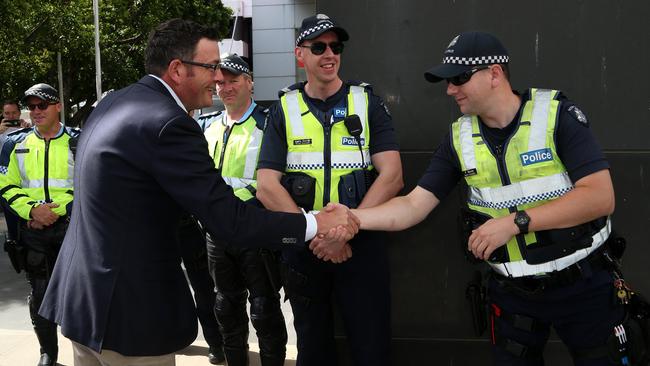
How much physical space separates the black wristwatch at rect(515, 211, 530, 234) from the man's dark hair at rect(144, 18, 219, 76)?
1.49 meters

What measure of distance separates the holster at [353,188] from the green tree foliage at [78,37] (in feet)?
44.8

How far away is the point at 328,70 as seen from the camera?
11.4ft

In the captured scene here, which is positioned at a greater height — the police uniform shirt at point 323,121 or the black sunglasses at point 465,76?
the black sunglasses at point 465,76

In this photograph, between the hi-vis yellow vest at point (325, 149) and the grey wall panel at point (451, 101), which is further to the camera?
the grey wall panel at point (451, 101)

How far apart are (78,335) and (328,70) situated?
1849mm

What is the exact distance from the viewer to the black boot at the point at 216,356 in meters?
4.97

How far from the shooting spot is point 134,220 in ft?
7.64

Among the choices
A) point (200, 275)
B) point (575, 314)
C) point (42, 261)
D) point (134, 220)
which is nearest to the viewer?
point (134, 220)

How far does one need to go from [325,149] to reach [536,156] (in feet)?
3.65

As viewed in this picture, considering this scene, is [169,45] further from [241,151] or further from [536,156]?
[241,151]

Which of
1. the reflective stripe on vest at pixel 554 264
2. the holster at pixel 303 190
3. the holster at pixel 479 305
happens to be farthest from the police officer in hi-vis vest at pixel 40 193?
the reflective stripe on vest at pixel 554 264

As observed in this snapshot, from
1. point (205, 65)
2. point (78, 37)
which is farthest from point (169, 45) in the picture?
point (78, 37)

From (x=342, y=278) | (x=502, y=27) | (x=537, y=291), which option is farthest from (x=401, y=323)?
(x=502, y=27)

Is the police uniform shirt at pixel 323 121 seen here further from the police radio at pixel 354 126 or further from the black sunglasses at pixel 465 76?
the black sunglasses at pixel 465 76
